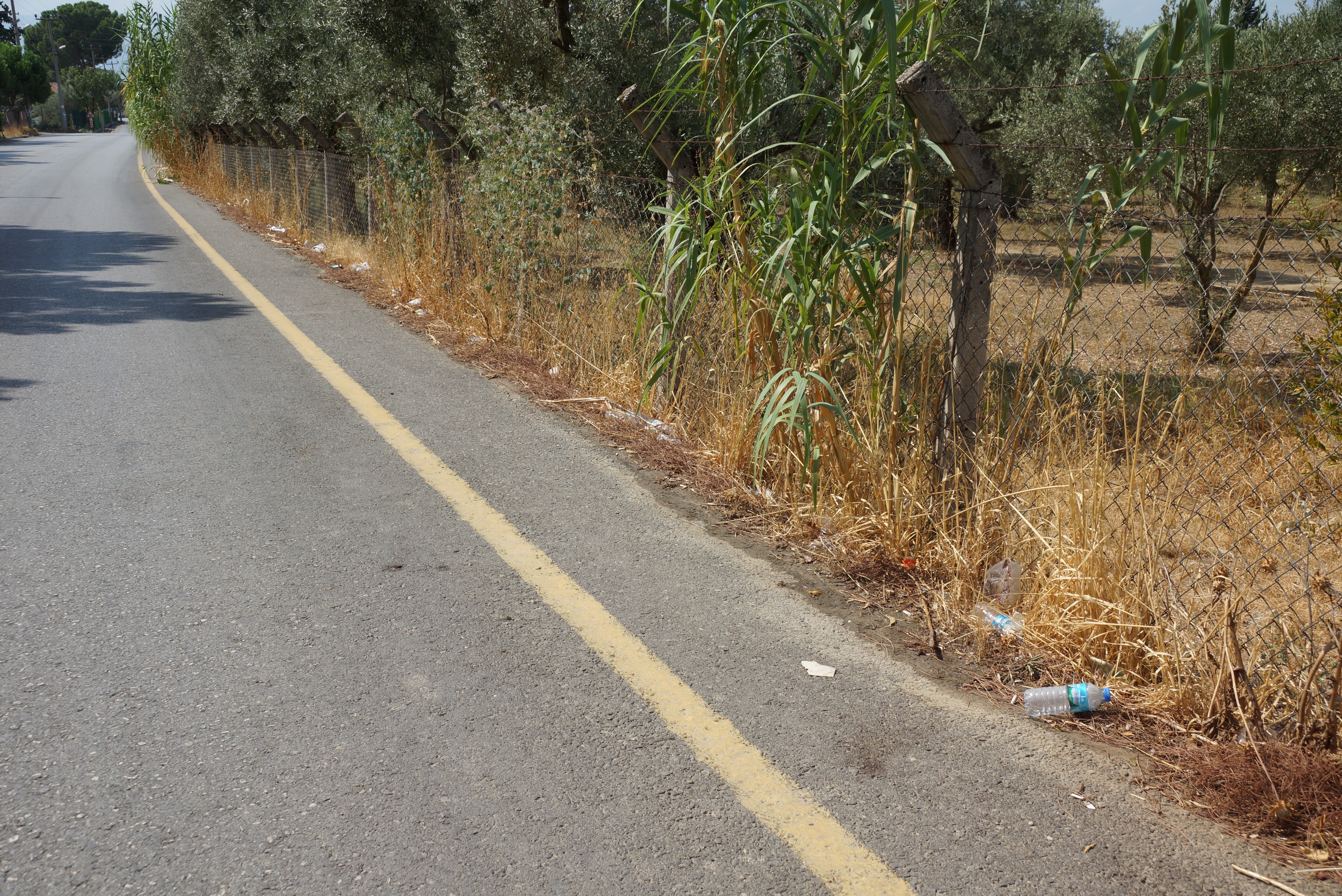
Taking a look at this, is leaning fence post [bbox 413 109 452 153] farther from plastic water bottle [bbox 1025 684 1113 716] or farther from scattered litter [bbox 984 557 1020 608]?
A: plastic water bottle [bbox 1025 684 1113 716]

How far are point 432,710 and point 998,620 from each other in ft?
6.36

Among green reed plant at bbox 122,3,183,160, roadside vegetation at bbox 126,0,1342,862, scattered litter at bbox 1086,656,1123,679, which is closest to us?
roadside vegetation at bbox 126,0,1342,862

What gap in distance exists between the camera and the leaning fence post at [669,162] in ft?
17.0

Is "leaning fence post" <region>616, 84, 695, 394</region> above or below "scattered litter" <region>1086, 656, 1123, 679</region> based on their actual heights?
above

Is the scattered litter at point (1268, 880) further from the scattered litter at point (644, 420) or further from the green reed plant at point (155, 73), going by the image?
the green reed plant at point (155, 73)

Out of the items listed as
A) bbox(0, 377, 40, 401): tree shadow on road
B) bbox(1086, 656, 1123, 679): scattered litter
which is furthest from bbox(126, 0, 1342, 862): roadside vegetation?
bbox(0, 377, 40, 401): tree shadow on road

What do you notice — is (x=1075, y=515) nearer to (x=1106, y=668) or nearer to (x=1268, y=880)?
(x=1106, y=668)

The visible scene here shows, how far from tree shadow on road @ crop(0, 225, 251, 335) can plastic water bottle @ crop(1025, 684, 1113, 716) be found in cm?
765

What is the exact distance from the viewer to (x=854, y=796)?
2.52 m

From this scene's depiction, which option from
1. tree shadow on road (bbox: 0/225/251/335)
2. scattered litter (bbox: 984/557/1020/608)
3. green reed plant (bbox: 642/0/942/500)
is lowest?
scattered litter (bbox: 984/557/1020/608)

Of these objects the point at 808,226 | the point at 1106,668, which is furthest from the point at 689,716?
the point at 808,226

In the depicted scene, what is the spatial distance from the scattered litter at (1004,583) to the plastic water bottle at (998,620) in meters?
0.05

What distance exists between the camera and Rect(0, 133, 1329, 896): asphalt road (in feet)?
7.40

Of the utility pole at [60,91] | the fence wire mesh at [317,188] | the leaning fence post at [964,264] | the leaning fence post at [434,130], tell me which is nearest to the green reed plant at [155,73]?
the fence wire mesh at [317,188]
